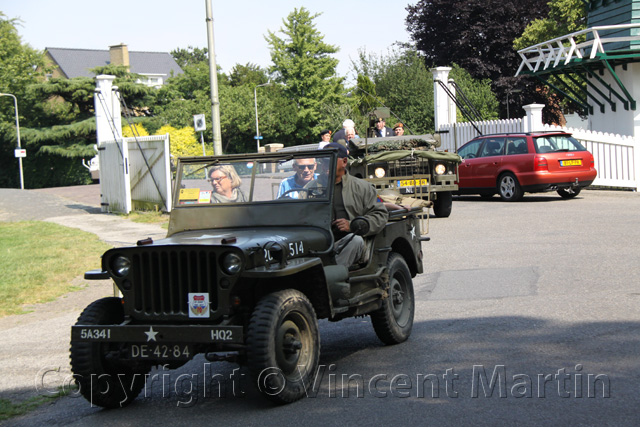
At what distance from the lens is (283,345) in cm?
521

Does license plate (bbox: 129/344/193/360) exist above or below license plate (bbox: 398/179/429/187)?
below

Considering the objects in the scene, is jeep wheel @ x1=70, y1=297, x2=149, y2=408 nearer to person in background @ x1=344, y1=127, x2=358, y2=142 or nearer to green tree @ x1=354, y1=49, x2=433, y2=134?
person in background @ x1=344, y1=127, x2=358, y2=142

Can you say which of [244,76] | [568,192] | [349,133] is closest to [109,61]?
[244,76]

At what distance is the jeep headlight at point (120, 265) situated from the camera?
17.7 ft

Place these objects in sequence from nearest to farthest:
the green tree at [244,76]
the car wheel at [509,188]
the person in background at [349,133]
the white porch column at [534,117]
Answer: the person in background at [349,133], the car wheel at [509,188], the white porch column at [534,117], the green tree at [244,76]

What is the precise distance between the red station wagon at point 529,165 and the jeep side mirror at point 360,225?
13.9 m

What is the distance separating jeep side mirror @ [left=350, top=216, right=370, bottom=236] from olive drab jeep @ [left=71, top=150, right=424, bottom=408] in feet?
0.04

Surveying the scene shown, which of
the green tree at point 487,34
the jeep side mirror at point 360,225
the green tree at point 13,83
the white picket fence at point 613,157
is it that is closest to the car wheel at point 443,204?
the white picket fence at point 613,157

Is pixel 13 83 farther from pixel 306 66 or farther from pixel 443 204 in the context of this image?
pixel 443 204

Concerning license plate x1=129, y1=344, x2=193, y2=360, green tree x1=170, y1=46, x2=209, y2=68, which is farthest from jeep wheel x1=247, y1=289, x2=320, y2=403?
green tree x1=170, y1=46, x2=209, y2=68

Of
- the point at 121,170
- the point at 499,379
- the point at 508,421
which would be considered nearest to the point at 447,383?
the point at 499,379

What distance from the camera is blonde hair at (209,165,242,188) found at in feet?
22.4

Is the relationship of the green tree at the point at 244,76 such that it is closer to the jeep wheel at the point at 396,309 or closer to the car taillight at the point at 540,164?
the car taillight at the point at 540,164

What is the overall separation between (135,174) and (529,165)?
33.8 feet
